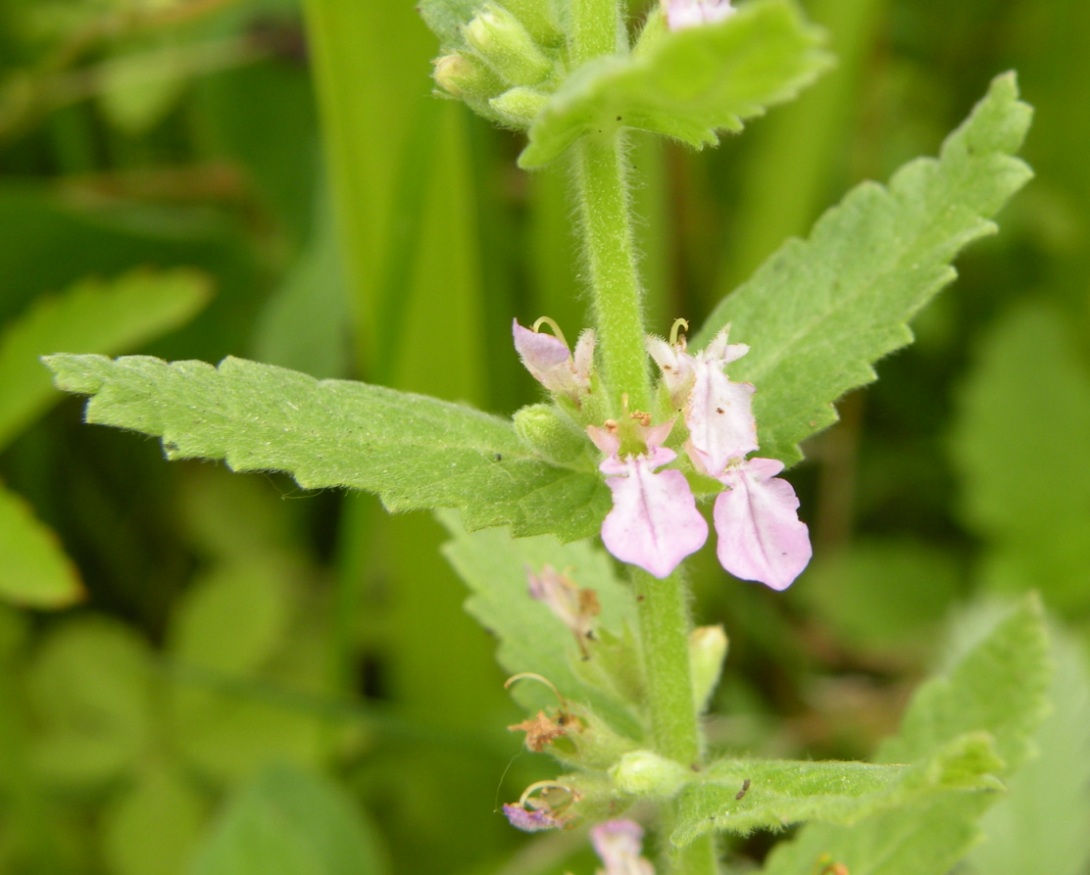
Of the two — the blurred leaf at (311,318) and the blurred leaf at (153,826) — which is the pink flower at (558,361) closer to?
the blurred leaf at (311,318)

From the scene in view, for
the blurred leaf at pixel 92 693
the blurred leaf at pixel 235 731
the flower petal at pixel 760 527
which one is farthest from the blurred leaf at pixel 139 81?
the flower petal at pixel 760 527

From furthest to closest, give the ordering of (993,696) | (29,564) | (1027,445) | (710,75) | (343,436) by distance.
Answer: (1027,445), (29,564), (993,696), (343,436), (710,75)

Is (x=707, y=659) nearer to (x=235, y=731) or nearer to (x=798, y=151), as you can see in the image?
(x=235, y=731)

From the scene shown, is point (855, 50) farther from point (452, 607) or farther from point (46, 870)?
point (46, 870)

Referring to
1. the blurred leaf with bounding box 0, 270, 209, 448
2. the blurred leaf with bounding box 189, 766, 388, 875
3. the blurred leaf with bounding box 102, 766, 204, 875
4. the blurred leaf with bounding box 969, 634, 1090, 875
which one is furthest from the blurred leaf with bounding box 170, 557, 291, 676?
the blurred leaf with bounding box 969, 634, 1090, 875

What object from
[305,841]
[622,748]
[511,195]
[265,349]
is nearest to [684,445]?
[622,748]

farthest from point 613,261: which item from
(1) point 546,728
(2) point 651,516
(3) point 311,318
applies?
(3) point 311,318

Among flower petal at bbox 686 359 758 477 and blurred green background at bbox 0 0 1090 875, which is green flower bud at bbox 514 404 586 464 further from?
blurred green background at bbox 0 0 1090 875
